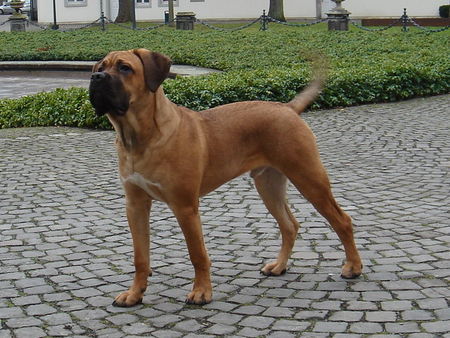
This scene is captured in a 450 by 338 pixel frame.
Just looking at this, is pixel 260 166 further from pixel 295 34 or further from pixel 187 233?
pixel 295 34

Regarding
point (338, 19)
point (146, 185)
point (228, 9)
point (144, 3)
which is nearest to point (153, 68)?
point (146, 185)

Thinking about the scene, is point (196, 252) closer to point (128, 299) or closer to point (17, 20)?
point (128, 299)

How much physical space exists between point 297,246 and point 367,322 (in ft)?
5.46

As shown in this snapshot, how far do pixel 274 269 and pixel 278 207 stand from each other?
415 millimetres

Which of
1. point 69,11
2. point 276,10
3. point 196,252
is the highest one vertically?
point 69,11

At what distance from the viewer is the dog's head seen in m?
4.57

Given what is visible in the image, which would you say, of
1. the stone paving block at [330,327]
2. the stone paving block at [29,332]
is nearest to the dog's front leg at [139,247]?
the stone paving block at [29,332]

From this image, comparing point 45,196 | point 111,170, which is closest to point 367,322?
point 45,196

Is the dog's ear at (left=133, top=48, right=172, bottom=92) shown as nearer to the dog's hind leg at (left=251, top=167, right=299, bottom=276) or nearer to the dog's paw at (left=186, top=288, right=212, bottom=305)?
the dog's hind leg at (left=251, top=167, right=299, bottom=276)

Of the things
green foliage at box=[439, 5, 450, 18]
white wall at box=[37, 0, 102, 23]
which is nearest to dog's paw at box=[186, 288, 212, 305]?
green foliage at box=[439, 5, 450, 18]

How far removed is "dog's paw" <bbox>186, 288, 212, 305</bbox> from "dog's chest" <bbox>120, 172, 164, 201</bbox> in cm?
61

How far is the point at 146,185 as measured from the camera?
16.0 ft

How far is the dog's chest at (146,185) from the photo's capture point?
16.0ft

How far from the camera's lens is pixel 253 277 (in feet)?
18.5
